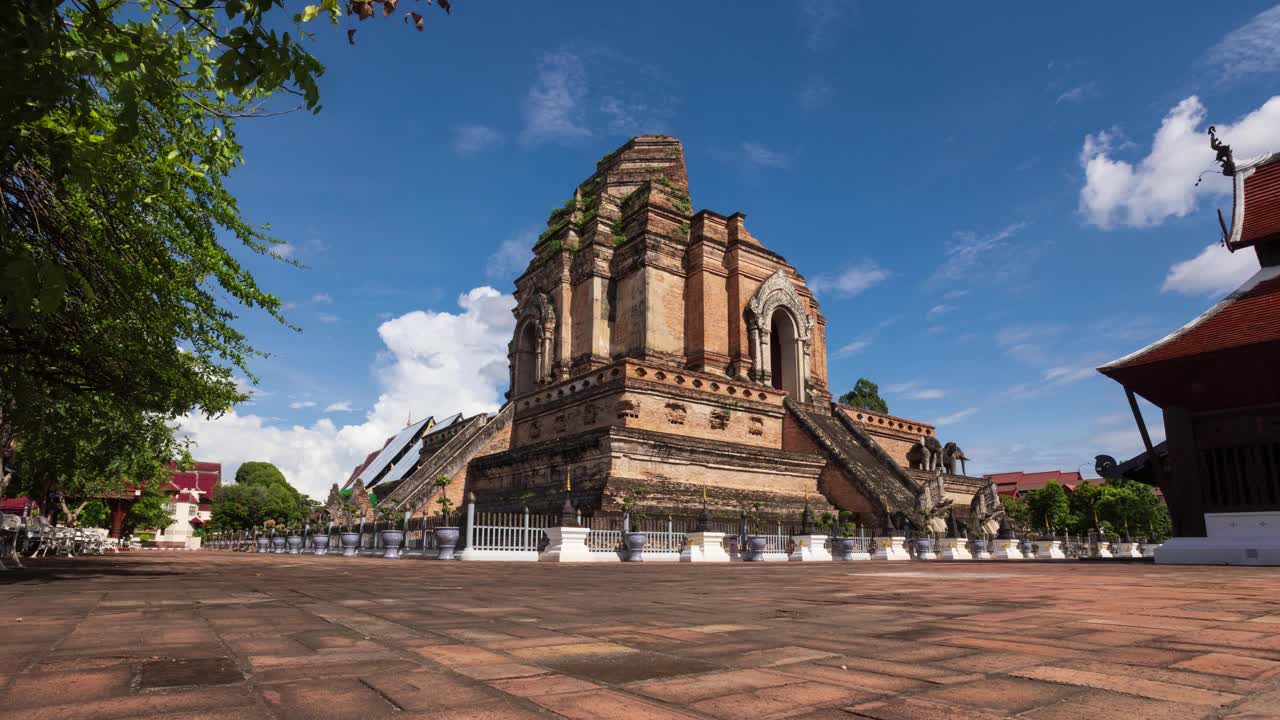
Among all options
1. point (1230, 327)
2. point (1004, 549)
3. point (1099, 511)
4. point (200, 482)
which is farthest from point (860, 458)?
point (200, 482)

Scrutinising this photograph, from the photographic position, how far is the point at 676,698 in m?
2.11

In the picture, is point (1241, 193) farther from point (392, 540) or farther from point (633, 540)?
point (392, 540)

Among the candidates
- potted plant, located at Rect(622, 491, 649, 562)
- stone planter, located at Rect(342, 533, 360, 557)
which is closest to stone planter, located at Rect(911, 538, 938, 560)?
potted plant, located at Rect(622, 491, 649, 562)

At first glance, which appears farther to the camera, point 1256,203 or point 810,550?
point 810,550

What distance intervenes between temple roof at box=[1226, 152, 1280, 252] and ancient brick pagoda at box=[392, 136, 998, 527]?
1099 centimetres

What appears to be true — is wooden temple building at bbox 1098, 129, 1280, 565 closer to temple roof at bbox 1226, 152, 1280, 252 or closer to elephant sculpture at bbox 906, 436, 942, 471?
temple roof at bbox 1226, 152, 1280, 252

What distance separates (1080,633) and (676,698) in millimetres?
2408

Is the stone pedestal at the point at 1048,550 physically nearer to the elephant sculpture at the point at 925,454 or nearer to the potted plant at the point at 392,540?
the elephant sculpture at the point at 925,454

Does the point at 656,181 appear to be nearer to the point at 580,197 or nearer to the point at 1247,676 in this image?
the point at 580,197

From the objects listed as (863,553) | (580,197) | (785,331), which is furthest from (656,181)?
(863,553)

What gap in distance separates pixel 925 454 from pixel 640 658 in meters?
30.6

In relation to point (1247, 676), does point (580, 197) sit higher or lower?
higher

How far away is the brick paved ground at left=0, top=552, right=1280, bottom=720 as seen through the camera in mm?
2018

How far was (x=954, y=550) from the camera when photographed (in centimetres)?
2102
